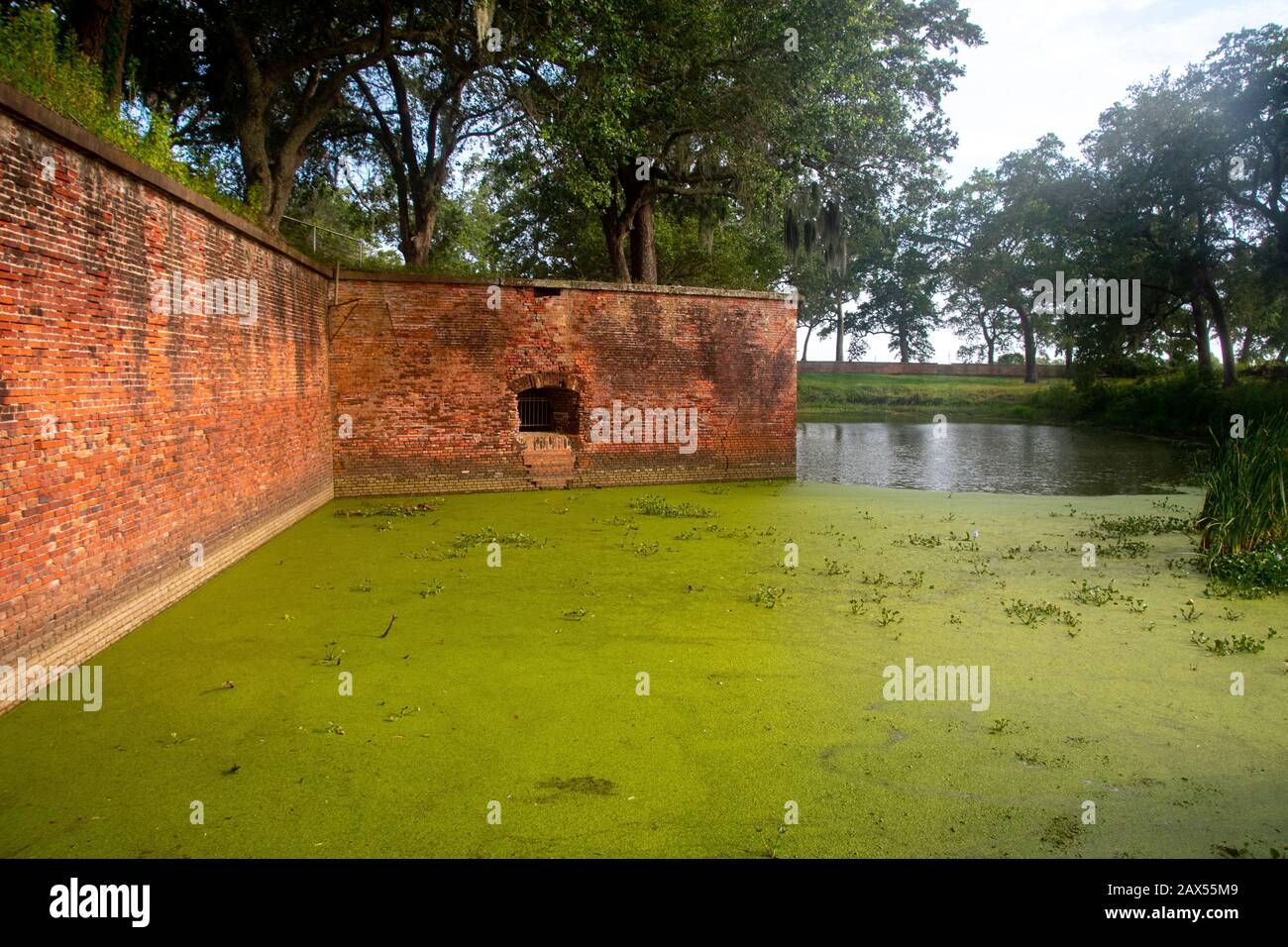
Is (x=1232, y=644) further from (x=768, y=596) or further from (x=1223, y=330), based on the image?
(x=1223, y=330)

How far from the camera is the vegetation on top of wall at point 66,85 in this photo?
5.40 m

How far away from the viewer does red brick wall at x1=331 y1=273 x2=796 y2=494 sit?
12.8 metres

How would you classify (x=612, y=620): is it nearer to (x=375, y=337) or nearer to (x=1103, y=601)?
(x=1103, y=601)

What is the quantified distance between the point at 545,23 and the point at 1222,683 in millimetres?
12501

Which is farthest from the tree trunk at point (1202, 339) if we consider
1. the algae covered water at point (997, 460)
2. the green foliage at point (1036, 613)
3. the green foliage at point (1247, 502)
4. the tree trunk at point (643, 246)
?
the green foliage at point (1036, 613)

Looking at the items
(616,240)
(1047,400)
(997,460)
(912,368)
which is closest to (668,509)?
(616,240)

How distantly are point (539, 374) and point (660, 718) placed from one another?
9.74 m

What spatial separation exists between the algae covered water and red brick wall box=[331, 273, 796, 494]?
2502 mm

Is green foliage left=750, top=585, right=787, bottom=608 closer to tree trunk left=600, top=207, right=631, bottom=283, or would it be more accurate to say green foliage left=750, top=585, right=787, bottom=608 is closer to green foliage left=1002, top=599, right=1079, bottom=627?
A: green foliage left=1002, top=599, right=1079, bottom=627

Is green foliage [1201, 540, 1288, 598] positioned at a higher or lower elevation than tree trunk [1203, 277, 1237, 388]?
lower

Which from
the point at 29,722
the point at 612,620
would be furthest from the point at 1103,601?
the point at 29,722

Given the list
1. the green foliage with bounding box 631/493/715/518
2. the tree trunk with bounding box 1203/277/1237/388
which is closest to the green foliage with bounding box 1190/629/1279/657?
the green foliage with bounding box 631/493/715/518

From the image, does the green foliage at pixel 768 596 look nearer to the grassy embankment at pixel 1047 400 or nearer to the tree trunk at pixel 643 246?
the tree trunk at pixel 643 246

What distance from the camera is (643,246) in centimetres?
1897
